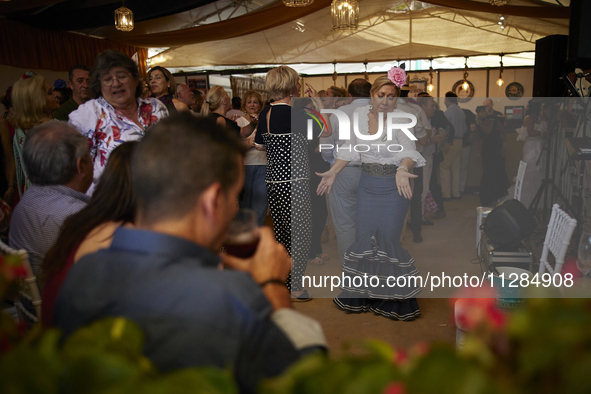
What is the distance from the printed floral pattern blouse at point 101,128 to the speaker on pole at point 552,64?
11.0ft

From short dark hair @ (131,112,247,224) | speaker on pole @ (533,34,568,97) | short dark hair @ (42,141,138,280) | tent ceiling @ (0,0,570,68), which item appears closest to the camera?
short dark hair @ (131,112,247,224)

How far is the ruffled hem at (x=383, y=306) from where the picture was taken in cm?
286

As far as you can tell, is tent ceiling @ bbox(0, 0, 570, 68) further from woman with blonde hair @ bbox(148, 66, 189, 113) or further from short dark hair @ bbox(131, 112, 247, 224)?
short dark hair @ bbox(131, 112, 247, 224)

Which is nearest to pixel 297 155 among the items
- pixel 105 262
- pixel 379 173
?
pixel 379 173

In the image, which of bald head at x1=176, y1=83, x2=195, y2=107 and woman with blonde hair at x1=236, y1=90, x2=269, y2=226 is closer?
woman with blonde hair at x1=236, y1=90, x2=269, y2=226

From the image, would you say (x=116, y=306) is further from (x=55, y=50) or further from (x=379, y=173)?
(x=55, y=50)

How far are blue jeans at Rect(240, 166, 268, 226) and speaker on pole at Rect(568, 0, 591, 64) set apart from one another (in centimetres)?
241

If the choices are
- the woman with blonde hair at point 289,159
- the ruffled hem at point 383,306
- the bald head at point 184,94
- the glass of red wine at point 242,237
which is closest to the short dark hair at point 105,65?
the woman with blonde hair at point 289,159

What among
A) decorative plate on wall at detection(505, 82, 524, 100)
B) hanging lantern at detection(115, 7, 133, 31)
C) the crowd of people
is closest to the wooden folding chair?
the crowd of people

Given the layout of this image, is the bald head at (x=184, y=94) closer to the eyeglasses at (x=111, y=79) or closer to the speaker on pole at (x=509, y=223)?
the eyeglasses at (x=111, y=79)

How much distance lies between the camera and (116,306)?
2.21 feet

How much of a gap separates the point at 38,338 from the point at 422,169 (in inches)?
97.4

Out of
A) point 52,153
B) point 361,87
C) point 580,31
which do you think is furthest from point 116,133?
point 580,31

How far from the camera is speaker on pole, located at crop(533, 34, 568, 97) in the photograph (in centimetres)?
375
